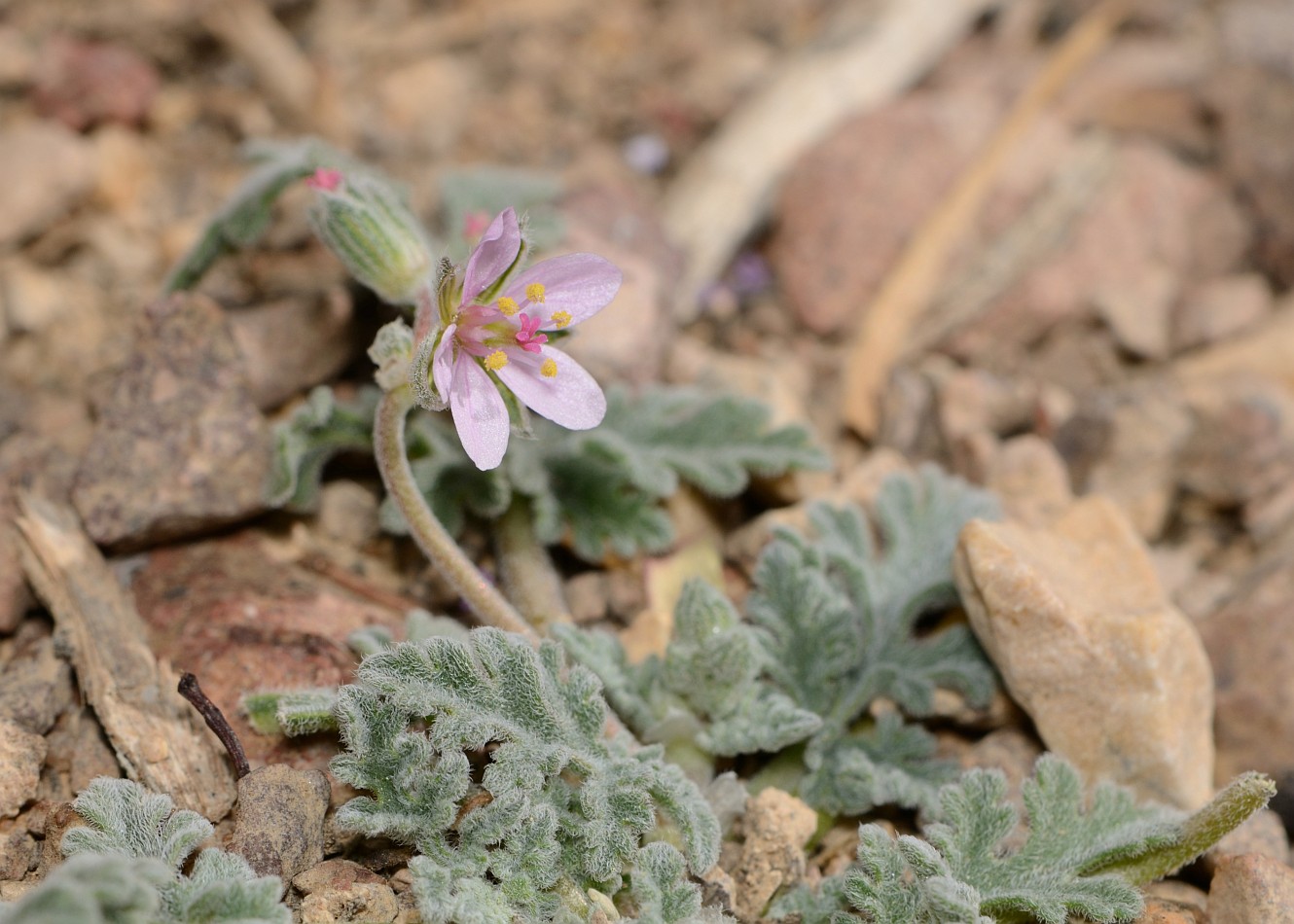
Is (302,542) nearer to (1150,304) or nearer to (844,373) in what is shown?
(844,373)

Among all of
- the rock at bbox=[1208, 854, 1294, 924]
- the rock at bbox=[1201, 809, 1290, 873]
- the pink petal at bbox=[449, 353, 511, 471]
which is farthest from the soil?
the pink petal at bbox=[449, 353, 511, 471]

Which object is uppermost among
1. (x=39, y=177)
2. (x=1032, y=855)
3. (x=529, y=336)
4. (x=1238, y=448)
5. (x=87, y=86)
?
(x=87, y=86)

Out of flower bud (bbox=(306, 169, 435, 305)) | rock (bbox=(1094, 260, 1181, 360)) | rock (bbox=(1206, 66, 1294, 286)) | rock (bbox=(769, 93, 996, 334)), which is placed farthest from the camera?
rock (bbox=(1206, 66, 1294, 286))

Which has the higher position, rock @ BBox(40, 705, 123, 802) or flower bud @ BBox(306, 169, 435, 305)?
flower bud @ BBox(306, 169, 435, 305)

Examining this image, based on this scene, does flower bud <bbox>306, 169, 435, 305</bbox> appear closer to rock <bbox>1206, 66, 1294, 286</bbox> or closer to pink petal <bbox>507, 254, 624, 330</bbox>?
pink petal <bbox>507, 254, 624, 330</bbox>

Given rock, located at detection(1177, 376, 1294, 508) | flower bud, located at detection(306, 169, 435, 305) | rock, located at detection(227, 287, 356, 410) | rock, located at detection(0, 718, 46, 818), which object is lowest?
rock, located at detection(1177, 376, 1294, 508)

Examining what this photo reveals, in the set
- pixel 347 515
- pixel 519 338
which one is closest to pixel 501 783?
pixel 519 338

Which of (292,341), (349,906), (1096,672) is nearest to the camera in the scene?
(349,906)

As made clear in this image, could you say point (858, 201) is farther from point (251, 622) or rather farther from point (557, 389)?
point (251, 622)
